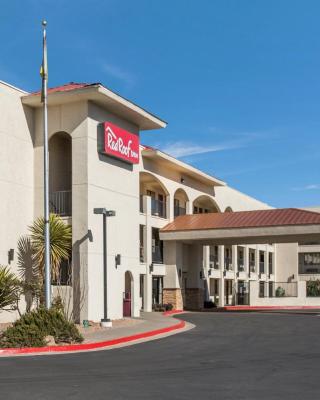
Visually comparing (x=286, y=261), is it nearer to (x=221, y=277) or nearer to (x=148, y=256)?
(x=221, y=277)

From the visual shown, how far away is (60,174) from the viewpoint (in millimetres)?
31438

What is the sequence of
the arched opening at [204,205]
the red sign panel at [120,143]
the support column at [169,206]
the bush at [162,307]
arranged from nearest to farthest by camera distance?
the red sign panel at [120,143] < the bush at [162,307] < the support column at [169,206] < the arched opening at [204,205]

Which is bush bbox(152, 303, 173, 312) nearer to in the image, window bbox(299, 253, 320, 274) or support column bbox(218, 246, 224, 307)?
support column bbox(218, 246, 224, 307)

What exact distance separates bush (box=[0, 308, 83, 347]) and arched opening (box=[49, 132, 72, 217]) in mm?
9769

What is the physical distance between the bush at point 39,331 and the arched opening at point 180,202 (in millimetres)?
24963

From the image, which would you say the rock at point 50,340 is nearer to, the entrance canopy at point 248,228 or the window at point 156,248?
the entrance canopy at point 248,228

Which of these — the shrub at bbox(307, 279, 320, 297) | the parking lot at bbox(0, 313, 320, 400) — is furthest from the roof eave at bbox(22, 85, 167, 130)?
the shrub at bbox(307, 279, 320, 297)

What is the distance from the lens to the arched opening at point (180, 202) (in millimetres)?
45188

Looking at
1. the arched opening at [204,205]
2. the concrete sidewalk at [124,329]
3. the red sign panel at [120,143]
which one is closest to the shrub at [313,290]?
the arched opening at [204,205]

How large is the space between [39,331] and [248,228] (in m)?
21.5

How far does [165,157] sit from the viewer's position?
129ft

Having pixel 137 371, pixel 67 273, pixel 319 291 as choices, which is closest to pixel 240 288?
pixel 319 291

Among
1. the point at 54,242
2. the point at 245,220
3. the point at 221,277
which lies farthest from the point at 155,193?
the point at 54,242

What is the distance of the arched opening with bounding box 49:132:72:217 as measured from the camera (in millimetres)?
29969
